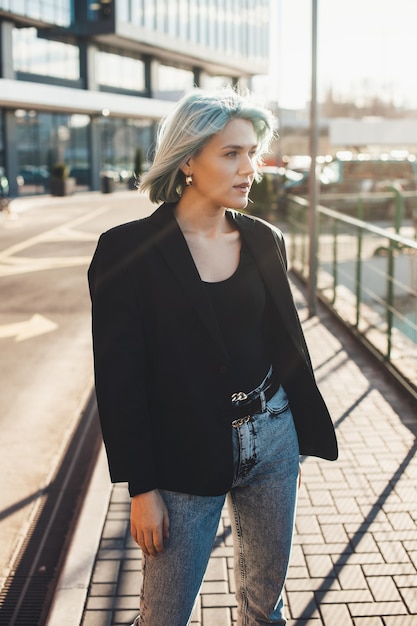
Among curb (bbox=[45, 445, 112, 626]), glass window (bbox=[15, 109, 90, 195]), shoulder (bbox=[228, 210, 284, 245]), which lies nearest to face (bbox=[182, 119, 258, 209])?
shoulder (bbox=[228, 210, 284, 245])

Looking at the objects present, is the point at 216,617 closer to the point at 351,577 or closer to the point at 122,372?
the point at 351,577

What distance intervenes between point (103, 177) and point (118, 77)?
10.8 m

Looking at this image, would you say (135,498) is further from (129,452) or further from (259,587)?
(259,587)

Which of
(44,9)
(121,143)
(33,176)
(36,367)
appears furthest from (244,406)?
(121,143)

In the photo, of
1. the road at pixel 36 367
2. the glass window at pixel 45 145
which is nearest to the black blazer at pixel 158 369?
the road at pixel 36 367

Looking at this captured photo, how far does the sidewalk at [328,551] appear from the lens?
11.7 feet

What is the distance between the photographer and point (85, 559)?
13.5 ft

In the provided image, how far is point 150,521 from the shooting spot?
7.41 feet

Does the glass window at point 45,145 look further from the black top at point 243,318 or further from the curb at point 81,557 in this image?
the black top at point 243,318

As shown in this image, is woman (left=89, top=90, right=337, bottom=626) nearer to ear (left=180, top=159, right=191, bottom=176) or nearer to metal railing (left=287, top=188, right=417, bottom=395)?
ear (left=180, top=159, right=191, bottom=176)

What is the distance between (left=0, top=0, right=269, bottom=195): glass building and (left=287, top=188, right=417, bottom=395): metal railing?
1165 inches

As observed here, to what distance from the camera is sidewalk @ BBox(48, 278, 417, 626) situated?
356cm

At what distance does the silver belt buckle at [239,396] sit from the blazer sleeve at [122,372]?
0.80 feet

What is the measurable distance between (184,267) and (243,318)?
0.23 metres
